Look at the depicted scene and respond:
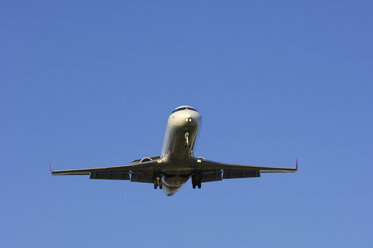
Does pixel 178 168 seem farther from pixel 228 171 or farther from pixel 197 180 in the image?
pixel 228 171

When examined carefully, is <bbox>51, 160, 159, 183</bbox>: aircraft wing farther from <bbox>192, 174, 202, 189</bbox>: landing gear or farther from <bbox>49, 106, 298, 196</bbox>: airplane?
<bbox>192, 174, 202, 189</bbox>: landing gear

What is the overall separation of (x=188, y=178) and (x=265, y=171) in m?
6.88

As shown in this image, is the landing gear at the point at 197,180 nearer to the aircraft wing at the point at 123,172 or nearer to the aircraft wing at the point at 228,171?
the aircraft wing at the point at 228,171

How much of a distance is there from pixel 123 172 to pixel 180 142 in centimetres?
835

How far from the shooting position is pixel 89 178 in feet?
144

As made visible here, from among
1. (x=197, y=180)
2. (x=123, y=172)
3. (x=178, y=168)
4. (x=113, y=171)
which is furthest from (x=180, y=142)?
(x=123, y=172)

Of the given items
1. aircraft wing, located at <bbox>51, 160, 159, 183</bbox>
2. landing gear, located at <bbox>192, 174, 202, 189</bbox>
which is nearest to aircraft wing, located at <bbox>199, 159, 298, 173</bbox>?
landing gear, located at <bbox>192, 174, 202, 189</bbox>

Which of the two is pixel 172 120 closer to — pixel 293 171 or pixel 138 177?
pixel 138 177

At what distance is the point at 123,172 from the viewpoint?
44.3m

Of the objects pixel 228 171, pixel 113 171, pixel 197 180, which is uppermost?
pixel 228 171

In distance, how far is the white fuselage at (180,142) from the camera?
37312mm

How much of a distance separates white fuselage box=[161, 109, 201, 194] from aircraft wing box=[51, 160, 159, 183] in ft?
4.62

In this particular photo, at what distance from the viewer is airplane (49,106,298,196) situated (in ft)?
124

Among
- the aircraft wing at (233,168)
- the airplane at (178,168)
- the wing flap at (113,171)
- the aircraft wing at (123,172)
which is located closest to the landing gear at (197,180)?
the airplane at (178,168)
